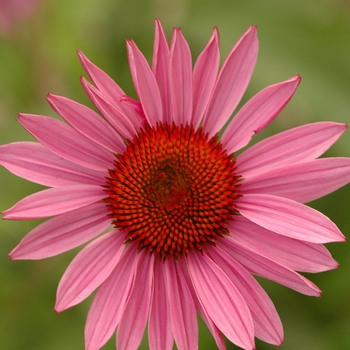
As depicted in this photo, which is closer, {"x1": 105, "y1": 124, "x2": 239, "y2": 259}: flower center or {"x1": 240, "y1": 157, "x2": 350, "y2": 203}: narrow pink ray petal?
{"x1": 240, "y1": 157, "x2": 350, "y2": 203}: narrow pink ray petal

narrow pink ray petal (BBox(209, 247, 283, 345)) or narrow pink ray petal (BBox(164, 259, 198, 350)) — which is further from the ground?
narrow pink ray petal (BBox(209, 247, 283, 345))

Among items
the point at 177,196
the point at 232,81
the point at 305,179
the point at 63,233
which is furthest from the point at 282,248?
the point at 63,233

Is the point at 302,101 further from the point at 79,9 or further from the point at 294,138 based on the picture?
the point at 79,9

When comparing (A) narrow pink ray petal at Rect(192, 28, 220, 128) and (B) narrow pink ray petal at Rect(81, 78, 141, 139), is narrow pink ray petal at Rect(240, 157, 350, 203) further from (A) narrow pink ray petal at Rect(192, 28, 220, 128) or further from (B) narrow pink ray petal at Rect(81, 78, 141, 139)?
(B) narrow pink ray petal at Rect(81, 78, 141, 139)

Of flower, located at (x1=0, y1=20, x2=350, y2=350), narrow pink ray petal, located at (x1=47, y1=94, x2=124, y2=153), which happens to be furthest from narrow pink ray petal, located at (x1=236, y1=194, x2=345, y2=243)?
narrow pink ray petal, located at (x1=47, y1=94, x2=124, y2=153)

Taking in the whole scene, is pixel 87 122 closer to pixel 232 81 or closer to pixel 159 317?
pixel 232 81

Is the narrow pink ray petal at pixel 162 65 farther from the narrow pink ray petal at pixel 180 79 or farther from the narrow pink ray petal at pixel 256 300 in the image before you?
the narrow pink ray petal at pixel 256 300

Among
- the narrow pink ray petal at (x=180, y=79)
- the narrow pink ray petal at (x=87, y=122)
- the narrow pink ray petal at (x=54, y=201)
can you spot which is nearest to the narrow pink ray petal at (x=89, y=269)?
the narrow pink ray petal at (x=54, y=201)
